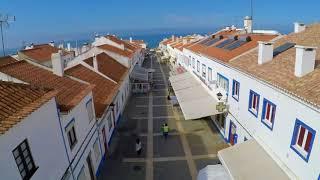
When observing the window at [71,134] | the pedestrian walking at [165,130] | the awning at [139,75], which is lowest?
the pedestrian walking at [165,130]

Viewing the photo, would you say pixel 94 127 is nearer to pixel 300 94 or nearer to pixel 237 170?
pixel 237 170

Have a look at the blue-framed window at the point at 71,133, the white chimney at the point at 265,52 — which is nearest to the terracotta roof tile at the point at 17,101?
the blue-framed window at the point at 71,133

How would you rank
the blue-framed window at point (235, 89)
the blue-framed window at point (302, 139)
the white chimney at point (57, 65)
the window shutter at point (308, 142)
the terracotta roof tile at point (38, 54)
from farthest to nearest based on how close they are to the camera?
the terracotta roof tile at point (38, 54), the blue-framed window at point (235, 89), the white chimney at point (57, 65), the window shutter at point (308, 142), the blue-framed window at point (302, 139)

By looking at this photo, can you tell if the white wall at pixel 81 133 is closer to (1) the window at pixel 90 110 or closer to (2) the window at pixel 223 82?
(1) the window at pixel 90 110

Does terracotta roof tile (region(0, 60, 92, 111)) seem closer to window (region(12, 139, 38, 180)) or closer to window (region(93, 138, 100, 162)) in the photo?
window (region(12, 139, 38, 180))

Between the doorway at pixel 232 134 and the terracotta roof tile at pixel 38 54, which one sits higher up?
the terracotta roof tile at pixel 38 54

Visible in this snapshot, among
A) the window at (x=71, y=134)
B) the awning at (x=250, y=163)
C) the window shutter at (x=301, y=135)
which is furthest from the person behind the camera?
the window at (x=71, y=134)

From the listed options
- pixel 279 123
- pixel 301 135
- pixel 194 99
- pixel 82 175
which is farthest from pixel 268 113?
pixel 82 175

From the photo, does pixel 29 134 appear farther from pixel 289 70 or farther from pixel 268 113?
pixel 289 70
